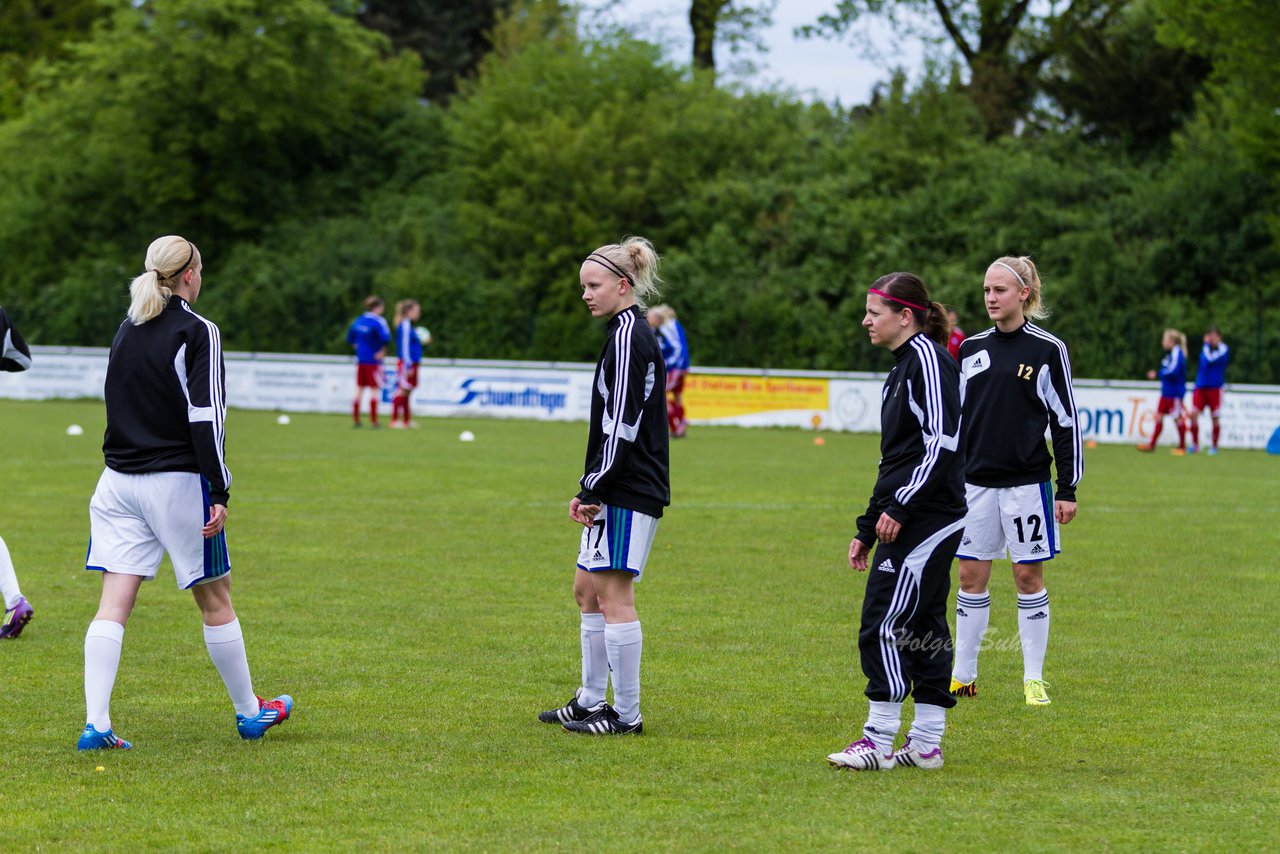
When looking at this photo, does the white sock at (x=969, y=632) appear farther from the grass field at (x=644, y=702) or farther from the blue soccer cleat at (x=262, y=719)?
the blue soccer cleat at (x=262, y=719)

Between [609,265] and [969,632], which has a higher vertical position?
[609,265]

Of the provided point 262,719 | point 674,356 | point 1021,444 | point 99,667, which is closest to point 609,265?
point 1021,444

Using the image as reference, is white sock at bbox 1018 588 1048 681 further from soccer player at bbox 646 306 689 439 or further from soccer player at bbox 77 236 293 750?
soccer player at bbox 646 306 689 439

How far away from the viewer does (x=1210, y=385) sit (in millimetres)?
25125

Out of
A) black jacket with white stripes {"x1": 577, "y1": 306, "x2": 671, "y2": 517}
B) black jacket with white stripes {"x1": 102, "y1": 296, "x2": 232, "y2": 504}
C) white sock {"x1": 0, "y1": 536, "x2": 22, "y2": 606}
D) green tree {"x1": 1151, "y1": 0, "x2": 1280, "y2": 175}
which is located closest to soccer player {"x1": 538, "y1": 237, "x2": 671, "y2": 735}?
black jacket with white stripes {"x1": 577, "y1": 306, "x2": 671, "y2": 517}

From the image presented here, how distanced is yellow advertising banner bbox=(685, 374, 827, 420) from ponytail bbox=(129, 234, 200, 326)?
79.8 ft

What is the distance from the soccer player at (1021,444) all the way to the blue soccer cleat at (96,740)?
3783 mm

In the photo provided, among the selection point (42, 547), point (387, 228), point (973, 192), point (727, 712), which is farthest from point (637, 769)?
point (387, 228)

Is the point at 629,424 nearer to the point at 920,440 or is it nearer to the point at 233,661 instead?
the point at 920,440

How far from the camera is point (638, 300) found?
21.7 ft

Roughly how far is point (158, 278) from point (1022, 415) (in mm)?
3841

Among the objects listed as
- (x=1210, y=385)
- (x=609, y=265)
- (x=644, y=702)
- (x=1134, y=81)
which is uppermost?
(x=1134, y=81)

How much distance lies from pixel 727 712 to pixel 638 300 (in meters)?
1.85

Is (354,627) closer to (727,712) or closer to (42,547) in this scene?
(727,712)
